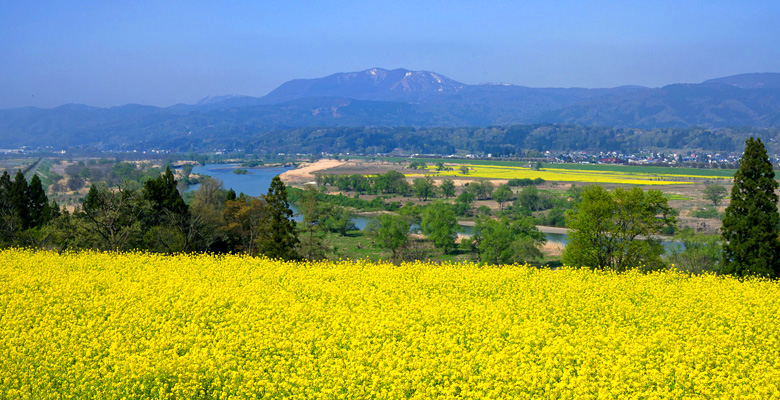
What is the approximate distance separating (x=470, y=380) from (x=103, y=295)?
34.9ft

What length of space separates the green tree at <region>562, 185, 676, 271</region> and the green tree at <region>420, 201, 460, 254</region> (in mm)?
35985

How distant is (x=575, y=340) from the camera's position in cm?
1188

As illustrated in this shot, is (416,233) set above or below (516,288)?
below

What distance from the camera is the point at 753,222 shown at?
26.1 metres

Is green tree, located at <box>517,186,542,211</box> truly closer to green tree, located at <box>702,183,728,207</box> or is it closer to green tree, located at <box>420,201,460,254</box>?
green tree, located at <box>702,183,728,207</box>

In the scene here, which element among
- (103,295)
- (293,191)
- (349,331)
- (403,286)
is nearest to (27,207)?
(103,295)

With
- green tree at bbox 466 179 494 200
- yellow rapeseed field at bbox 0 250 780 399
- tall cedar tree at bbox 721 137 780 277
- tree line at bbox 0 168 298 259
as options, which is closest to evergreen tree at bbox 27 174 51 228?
tree line at bbox 0 168 298 259

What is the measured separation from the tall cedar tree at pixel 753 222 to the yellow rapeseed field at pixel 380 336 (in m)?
8.02

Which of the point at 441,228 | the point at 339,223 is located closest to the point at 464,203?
the point at 339,223

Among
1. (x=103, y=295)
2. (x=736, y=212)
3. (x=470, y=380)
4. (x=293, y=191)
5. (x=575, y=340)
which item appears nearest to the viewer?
(x=470, y=380)

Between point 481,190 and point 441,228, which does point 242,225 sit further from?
point 481,190

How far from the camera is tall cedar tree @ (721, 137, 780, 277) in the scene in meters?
25.8

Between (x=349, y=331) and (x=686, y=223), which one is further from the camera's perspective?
(x=686, y=223)

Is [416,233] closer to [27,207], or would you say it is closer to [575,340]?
[27,207]
